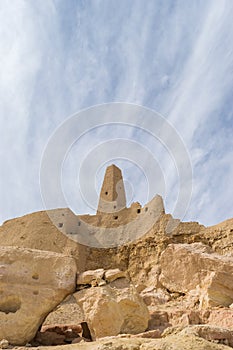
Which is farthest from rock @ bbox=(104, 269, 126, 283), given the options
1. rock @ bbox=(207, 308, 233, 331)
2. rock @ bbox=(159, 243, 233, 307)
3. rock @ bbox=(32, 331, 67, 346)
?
rock @ bbox=(207, 308, 233, 331)

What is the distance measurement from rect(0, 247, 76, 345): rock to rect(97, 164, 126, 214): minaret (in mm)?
22131

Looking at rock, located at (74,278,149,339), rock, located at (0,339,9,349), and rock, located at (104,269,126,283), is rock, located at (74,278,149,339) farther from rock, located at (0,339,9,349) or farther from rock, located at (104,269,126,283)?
rock, located at (0,339,9,349)

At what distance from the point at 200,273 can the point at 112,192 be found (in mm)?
23641

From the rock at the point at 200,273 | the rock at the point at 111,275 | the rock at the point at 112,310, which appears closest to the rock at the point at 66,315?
the rock at the point at 200,273

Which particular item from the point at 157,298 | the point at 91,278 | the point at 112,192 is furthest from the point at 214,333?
the point at 112,192

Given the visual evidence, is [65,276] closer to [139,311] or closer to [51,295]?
[51,295]

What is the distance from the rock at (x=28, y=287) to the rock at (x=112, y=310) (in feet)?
1.83

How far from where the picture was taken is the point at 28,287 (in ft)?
28.4

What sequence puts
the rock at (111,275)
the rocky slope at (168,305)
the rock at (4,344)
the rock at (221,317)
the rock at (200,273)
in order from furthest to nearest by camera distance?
the rock at (200,273)
the rock at (111,275)
the rock at (221,317)
the rock at (4,344)
the rocky slope at (168,305)

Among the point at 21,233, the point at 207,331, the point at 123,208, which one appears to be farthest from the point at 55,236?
the point at 207,331

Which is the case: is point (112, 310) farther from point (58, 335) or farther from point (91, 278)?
point (58, 335)

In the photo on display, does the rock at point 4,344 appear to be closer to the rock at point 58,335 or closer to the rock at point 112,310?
the rock at point 58,335

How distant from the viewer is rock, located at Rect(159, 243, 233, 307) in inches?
363

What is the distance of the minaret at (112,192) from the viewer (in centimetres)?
3222
